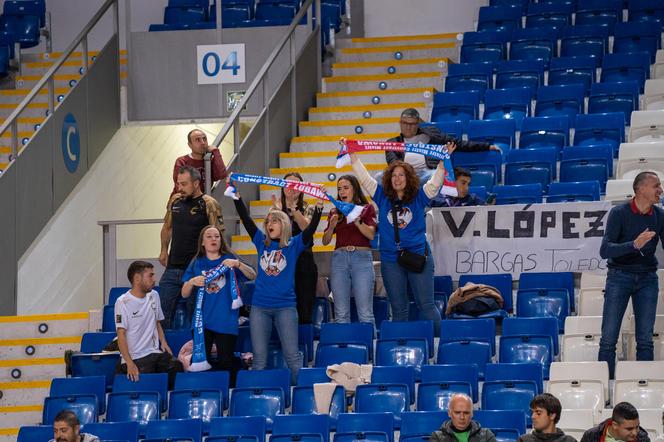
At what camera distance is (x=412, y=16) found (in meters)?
19.0

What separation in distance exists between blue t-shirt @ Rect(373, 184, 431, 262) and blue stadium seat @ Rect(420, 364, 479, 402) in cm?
128

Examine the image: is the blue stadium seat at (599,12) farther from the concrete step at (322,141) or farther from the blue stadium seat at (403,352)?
the blue stadium seat at (403,352)

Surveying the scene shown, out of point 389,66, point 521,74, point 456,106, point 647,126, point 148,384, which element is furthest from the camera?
point 389,66

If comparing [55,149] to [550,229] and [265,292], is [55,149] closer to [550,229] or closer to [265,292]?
[265,292]

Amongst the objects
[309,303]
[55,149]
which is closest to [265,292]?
[309,303]

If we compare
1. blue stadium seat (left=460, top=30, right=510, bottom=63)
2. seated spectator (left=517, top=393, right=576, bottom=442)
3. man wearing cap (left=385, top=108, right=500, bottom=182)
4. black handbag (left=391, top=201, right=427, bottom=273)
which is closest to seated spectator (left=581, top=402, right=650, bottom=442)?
seated spectator (left=517, top=393, right=576, bottom=442)

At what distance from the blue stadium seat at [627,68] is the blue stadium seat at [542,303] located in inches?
175

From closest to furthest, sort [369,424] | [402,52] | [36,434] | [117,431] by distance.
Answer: [369,424] → [117,431] → [36,434] → [402,52]

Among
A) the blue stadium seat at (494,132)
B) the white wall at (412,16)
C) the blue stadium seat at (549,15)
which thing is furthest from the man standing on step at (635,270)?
the white wall at (412,16)

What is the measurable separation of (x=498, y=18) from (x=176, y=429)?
8801 millimetres

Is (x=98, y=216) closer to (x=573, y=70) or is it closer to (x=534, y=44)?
(x=534, y=44)

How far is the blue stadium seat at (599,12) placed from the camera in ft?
54.3

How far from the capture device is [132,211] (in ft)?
55.2

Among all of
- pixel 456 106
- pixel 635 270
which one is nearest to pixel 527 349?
pixel 635 270
